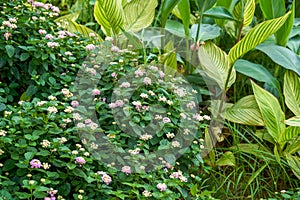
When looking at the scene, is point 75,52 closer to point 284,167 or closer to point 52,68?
point 52,68

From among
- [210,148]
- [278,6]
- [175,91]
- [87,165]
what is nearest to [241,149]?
[210,148]

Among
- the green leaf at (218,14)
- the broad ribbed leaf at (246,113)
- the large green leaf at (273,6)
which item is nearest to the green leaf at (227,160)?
the broad ribbed leaf at (246,113)

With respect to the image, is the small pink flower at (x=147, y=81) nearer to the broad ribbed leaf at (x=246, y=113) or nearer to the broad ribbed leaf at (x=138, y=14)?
the broad ribbed leaf at (x=246, y=113)

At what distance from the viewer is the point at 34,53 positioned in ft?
5.08

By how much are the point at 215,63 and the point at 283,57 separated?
255mm

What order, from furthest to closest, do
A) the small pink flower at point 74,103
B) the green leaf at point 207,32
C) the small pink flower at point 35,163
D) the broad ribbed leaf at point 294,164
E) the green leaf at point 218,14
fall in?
the green leaf at point 207,32
the green leaf at point 218,14
the broad ribbed leaf at point 294,164
the small pink flower at point 74,103
the small pink flower at point 35,163

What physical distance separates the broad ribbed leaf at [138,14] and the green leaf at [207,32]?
197mm

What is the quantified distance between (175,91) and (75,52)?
372 millimetres

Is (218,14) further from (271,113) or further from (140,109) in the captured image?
(140,109)

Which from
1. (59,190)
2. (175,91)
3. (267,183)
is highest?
(175,91)

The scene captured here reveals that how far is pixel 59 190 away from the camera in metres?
1.23

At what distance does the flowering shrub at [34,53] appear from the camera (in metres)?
1.55

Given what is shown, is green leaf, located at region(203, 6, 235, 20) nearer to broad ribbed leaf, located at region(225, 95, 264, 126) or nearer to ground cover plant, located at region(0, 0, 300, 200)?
ground cover plant, located at region(0, 0, 300, 200)

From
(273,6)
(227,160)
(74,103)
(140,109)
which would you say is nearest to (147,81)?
(140,109)
